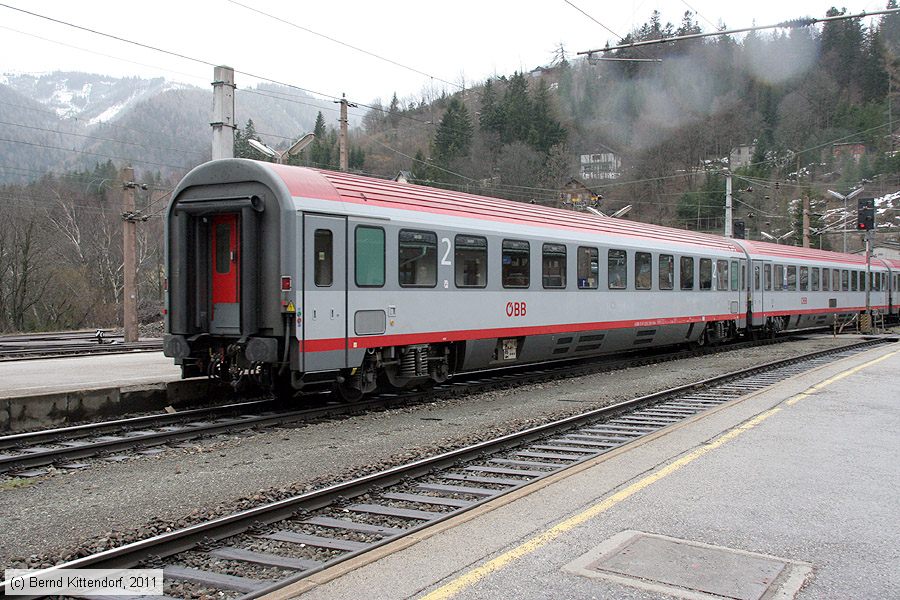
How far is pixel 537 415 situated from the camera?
10945mm

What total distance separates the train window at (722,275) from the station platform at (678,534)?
13967 mm

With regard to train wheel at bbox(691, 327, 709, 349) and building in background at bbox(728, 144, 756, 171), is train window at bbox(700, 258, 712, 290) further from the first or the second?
building in background at bbox(728, 144, 756, 171)

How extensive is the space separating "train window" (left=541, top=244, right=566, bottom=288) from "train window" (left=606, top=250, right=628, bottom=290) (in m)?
1.90

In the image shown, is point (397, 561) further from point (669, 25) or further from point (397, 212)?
point (669, 25)

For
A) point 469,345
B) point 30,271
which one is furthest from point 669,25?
point 469,345

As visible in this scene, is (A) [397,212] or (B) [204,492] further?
(A) [397,212]

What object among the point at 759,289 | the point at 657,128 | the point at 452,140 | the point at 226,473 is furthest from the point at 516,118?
the point at 226,473

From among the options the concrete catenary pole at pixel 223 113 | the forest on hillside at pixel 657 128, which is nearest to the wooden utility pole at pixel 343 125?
the concrete catenary pole at pixel 223 113

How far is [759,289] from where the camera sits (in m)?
25.0

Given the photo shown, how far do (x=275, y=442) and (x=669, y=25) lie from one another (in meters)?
63.7

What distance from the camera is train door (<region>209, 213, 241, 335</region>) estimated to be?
1109 cm

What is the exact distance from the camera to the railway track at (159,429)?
26.1 ft

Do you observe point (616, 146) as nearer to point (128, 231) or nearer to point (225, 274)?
point (128, 231)

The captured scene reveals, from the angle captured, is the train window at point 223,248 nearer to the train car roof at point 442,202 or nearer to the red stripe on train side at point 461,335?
the train car roof at point 442,202
